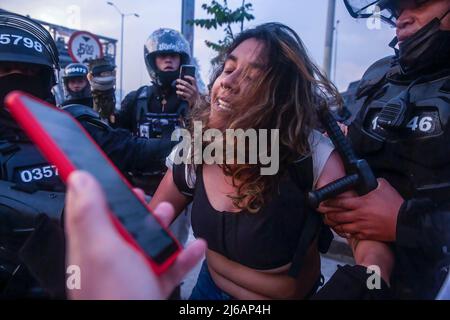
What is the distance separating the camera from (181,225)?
2.55 m

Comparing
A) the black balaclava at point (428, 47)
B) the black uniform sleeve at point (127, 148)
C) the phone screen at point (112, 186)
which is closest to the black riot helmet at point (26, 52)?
the black uniform sleeve at point (127, 148)

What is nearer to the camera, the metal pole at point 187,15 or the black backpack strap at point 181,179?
the black backpack strap at point 181,179

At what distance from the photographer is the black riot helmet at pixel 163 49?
9.99ft

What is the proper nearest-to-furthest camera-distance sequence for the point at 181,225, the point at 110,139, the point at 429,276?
the point at 429,276 → the point at 110,139 → the point at 181,225

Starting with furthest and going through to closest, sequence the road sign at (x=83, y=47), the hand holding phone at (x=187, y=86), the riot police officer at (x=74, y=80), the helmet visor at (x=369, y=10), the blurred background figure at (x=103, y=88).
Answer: the road sign at (x=83, y=47)
the blurred background figure at (x=103, y=88)
the riot police officer at (x=74, y=80)
the hand holding phone at (x=187, y=86)
the helmet visor at (x=369, y=10)

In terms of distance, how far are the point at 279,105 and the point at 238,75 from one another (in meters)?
0.20

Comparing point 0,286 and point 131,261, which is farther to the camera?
point 0,286

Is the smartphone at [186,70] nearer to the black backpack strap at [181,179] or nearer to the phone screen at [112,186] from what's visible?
the black backpack strap at [181,179]

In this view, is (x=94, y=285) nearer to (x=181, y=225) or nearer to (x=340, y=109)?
(x=340, y=109)

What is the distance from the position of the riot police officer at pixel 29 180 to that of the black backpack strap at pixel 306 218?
75 cm

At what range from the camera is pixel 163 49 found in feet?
10.1

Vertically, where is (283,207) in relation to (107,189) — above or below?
below
